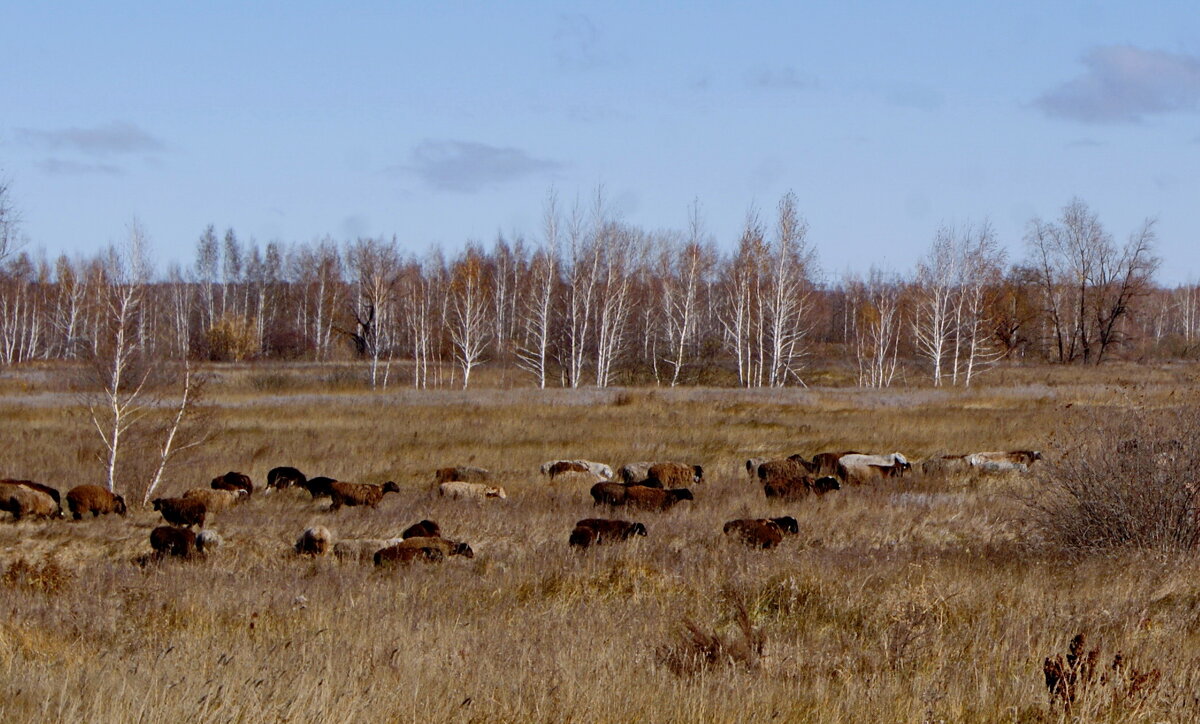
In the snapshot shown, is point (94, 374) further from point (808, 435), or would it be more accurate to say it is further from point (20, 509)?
point (808, 435)

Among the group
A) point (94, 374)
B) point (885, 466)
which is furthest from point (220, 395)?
point (885, 466)

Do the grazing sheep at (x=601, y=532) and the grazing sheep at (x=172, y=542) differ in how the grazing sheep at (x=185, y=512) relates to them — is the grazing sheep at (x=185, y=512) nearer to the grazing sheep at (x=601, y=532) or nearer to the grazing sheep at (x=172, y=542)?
the grazing sheep at (x=172, y=542)

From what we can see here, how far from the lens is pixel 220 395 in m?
40.2

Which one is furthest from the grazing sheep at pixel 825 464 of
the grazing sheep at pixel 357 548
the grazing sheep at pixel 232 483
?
the grazing sheep at pixel 232 483

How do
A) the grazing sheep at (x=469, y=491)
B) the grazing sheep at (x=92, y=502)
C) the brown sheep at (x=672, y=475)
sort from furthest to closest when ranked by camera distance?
Answer: 1. the brown sheep at (x=672, y=475)
2. the grazing sheep at (x=469, y=491)
3. the grazing sheep at (x=92, y=502)

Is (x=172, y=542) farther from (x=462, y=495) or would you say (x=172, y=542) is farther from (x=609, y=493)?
(x=609, y=493)

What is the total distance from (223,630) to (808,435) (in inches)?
886

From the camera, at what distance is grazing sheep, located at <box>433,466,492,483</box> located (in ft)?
70.9

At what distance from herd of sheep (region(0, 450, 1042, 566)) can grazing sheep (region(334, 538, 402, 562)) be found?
13 millimetres

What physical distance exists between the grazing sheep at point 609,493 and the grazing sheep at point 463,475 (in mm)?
4619

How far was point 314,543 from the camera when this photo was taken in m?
12.8

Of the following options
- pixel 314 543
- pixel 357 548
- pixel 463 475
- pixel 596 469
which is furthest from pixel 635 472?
pixel 357 548

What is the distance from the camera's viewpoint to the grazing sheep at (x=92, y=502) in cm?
1709

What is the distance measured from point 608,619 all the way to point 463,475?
572 inches
